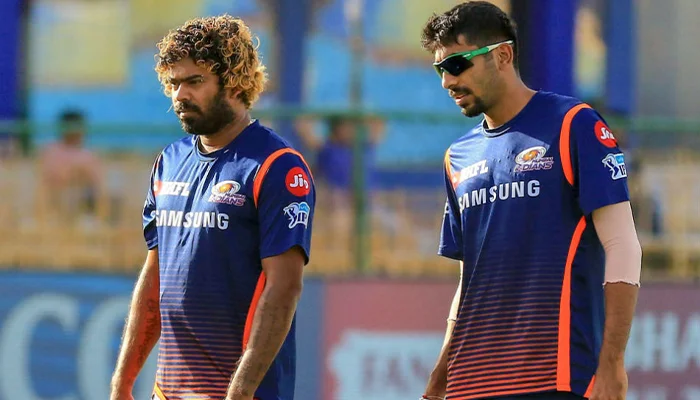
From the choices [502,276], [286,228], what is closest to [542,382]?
[502,276]

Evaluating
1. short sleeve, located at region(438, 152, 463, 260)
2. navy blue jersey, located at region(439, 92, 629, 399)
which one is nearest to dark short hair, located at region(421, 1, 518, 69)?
navy blue jersey, located at region(439, 92, 629, 399)

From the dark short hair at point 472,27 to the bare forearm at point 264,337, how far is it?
Answer: 1016mm

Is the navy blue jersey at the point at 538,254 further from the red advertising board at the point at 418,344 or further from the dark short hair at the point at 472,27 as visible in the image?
the red advertising board at the point at 418,344

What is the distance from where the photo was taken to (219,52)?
4.83 meters

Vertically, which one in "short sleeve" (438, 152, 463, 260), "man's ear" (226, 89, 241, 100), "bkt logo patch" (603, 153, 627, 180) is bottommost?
"short sleeve" (438, 152, 463, 260)

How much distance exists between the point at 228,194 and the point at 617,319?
1.39 meters

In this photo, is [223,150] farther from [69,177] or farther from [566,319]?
[69,177]

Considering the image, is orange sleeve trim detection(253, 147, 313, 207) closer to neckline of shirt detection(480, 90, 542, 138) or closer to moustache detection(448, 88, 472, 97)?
moustache detection(448, 88, 472, 97)

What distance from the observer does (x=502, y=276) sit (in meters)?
4.61

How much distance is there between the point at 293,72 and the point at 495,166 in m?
9.68

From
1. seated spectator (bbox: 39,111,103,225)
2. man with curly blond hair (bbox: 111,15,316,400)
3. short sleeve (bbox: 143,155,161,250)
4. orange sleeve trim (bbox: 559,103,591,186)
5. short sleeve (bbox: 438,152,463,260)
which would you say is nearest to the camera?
orange sleeve trim (bbox: 559,103,591,186)

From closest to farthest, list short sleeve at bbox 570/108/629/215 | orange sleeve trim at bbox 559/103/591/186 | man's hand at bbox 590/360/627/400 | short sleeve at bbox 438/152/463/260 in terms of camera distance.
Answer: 1. man's hand at bbox 590/360/627/400
2. short sleeve at bbox 570/108/629/215
3. orange sleeve trim at bbox 559/103/591/186
4. short sleeve at bbox 438/152/463/260

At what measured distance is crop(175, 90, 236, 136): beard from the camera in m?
4.80

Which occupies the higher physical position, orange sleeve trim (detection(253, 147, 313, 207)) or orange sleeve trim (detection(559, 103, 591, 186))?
orange sleeve trim (detection(559, 103, 591, 186))
